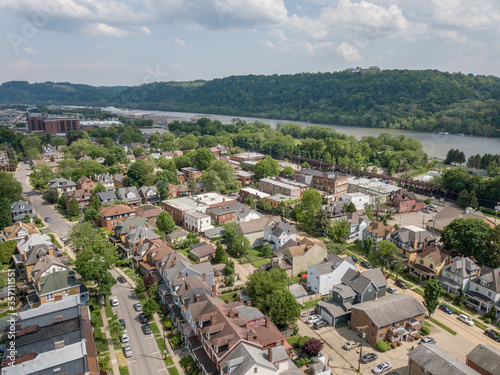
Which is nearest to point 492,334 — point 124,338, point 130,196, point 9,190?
point 124,338

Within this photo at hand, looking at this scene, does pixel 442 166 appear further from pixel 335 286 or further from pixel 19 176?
pixel 19 176

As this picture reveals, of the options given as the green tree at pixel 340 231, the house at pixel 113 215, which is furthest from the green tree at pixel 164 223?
the green tree at pixel 340 231

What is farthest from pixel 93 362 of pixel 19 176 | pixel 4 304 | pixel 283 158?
pixel 283 158

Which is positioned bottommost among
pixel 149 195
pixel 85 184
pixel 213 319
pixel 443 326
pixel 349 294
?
pixel 443 326

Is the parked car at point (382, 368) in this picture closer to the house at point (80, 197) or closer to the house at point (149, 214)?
the house at point (149, 214)

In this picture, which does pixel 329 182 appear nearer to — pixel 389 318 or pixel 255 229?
pixel 255 229

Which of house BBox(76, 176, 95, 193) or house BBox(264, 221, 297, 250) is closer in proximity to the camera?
house BBox(264, 221, 297, 250)

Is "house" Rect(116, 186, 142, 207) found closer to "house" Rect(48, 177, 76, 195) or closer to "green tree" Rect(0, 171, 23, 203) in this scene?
"house" Rect(48, 177, 76, 195)

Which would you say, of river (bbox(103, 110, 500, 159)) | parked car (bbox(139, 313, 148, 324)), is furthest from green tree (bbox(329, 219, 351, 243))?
river (bbox(103, 110, 500, 159))
